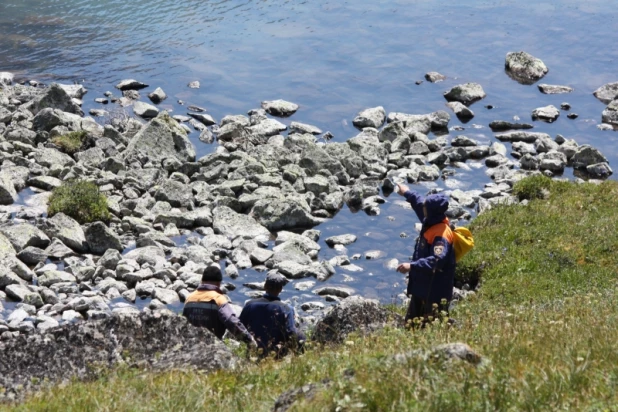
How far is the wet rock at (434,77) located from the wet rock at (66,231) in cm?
2338

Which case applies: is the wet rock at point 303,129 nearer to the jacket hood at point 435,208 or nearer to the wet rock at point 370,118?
the wet rock at point 370,118

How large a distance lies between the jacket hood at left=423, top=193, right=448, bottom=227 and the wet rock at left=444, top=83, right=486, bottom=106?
80.9ft

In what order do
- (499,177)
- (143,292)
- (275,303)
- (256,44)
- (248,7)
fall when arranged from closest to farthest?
1. (275,303)
2. (143,292)
3. (499,177)
4. (256,44)
5. (248,7)

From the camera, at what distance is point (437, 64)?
144 feet

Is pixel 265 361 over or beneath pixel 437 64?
over

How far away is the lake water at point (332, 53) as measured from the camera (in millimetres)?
37250

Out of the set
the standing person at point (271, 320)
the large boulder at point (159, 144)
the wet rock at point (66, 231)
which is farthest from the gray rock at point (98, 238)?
the standing person at point (271, 320)

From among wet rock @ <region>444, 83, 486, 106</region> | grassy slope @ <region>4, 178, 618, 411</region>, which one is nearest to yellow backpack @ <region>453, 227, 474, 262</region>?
grassy slope @ <region>4, 178, 618, 411</region>

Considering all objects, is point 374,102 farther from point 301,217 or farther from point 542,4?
point 542,4

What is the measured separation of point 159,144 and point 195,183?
301 centimetres

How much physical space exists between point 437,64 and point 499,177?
15868mm

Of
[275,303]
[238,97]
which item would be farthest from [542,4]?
[275,303]

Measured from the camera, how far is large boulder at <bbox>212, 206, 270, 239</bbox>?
80.7 feet

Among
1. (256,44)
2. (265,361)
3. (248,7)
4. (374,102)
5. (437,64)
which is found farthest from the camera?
(248,7)
